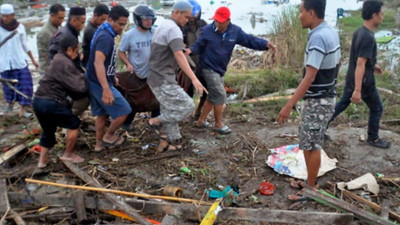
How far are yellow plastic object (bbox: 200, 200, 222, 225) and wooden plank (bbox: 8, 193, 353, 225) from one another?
0.07m

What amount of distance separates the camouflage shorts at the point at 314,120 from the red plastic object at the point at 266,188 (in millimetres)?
663

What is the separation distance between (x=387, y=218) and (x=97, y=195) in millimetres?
2800

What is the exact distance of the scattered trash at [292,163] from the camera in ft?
14.9

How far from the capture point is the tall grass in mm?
10281

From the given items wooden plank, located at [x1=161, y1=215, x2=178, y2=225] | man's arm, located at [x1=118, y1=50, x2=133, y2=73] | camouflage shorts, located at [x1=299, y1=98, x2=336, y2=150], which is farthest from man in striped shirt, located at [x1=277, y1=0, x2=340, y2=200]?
man's arm, located at [x1=118, y1=50, x2=133, y2=73]

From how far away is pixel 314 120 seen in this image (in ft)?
12.6

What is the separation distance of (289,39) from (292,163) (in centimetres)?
645

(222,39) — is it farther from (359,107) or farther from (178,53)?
(359,107)

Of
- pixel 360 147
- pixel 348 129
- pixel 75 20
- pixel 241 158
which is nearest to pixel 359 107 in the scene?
pixel 348 129

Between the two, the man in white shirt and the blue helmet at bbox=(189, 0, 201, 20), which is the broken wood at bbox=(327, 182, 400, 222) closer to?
the blue helmet at bbox=(189, 0, 201, 20)

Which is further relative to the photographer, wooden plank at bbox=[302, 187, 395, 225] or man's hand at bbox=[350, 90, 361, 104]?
man's hand at bbox=[350, 90, 361, 104]

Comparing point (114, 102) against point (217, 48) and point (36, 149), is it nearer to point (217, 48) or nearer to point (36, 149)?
point (36, 149)

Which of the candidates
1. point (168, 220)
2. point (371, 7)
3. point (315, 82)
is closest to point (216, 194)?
point (168, 220)

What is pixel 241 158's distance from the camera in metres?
4.98
